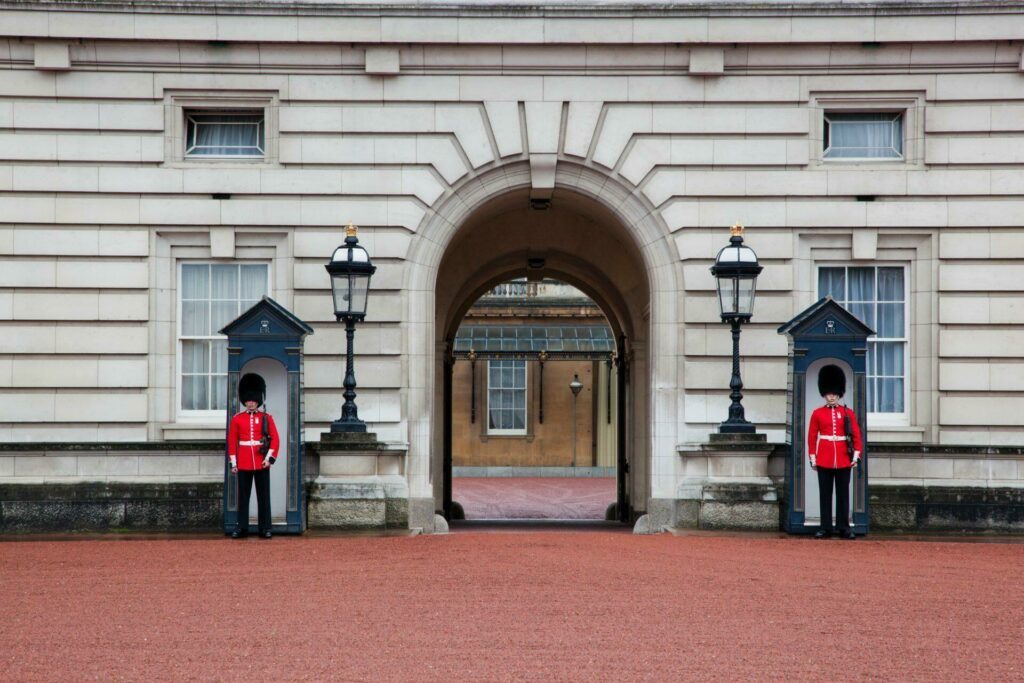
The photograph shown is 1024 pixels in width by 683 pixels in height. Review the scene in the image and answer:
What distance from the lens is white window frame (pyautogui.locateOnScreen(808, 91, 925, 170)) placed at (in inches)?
654

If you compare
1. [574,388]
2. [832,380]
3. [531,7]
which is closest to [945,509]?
[832,380]

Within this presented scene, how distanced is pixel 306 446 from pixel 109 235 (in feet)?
11.2

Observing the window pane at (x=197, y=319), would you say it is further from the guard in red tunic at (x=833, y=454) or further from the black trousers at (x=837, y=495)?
the black trousers at (x=837, y=495)

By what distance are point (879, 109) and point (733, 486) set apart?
4.68 m

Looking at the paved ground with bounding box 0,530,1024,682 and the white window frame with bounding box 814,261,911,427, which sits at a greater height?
the white window frame with bounding box 814,261,911,427

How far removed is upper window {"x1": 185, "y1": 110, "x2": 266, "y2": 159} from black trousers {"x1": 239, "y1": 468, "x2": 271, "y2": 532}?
3868 mm

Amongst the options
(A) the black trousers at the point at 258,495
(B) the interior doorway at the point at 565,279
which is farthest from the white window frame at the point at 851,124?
(A) the black trousers at the point at 258,495

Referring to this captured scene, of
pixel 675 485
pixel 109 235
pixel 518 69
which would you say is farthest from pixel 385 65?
pixel 675 485

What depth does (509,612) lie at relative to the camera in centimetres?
991

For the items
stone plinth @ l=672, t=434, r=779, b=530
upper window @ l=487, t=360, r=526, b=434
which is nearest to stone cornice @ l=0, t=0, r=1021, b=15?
stone plinth @ l=672, t=434, r=779, b=530

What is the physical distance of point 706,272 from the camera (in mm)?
16469

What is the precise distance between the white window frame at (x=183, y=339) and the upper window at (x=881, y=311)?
6145 millimetres

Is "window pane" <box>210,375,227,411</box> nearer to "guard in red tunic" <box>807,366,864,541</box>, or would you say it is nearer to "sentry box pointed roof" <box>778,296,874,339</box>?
"sentry box pointed roof" <box>778,296,874,339</box>

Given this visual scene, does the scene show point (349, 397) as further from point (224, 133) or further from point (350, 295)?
point (224, 133)
